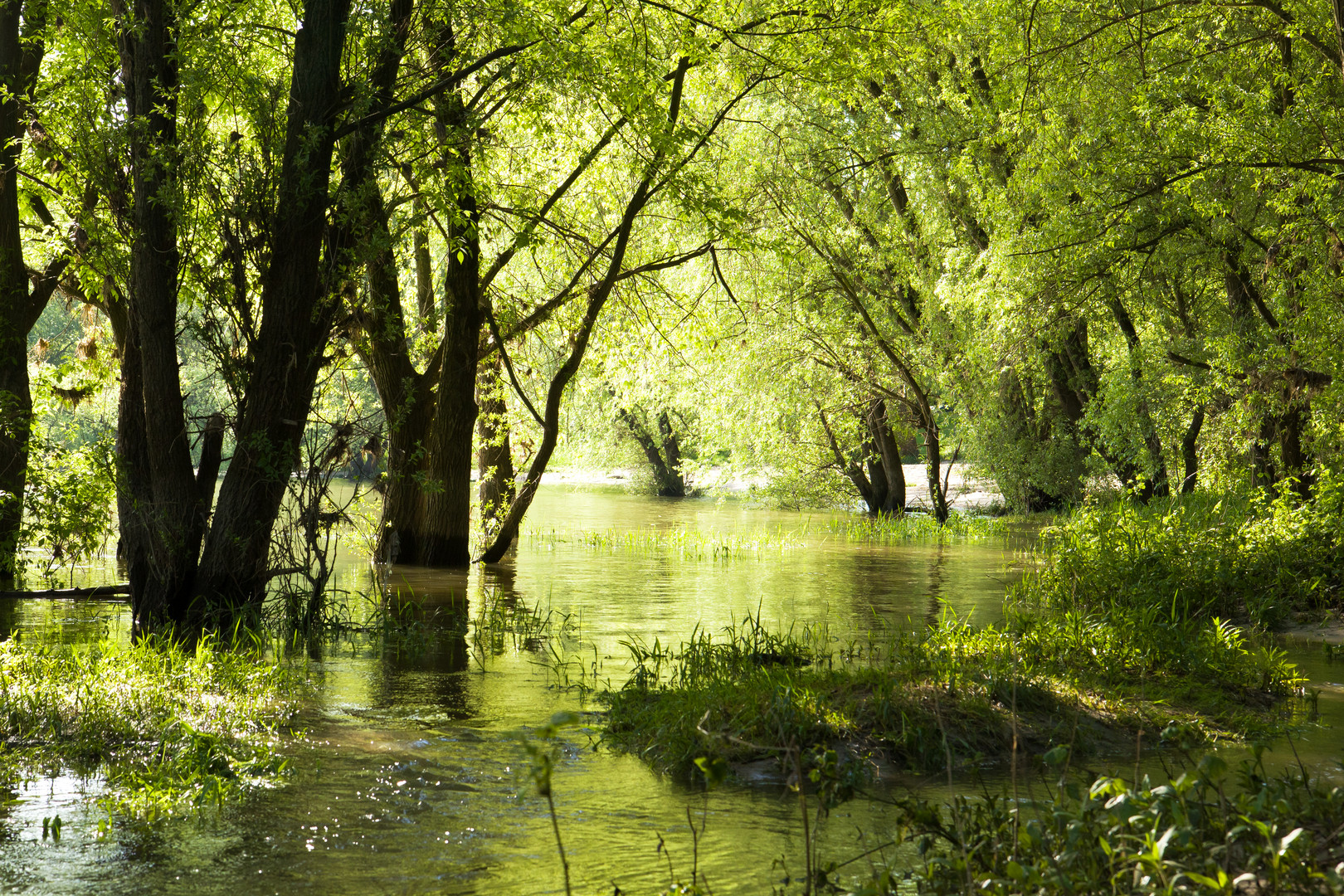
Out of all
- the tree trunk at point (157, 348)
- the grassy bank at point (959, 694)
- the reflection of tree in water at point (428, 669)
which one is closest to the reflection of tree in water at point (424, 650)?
the reflection of tree in water at point (428, 669)

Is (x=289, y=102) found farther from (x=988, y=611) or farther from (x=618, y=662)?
(x=988, y=611)

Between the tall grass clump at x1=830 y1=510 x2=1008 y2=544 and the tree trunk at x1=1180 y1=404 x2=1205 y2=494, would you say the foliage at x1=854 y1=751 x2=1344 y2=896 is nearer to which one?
the tree trunk at x1=1180 y1=404 x2=1205 y2=494

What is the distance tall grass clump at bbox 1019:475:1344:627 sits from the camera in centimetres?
1113

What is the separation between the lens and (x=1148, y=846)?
11.0 feet

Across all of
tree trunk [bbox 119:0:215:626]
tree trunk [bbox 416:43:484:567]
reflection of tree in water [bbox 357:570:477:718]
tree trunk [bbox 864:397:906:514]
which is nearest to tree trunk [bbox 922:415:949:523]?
tree trunk [bbox 864:397:906:514]

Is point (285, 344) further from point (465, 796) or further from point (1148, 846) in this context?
point (1148, 846)

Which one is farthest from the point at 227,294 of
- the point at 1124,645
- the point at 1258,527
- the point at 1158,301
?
the point at 1158,301

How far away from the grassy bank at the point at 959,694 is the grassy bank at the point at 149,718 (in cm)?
225

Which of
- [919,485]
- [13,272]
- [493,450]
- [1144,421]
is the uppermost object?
[13,272]

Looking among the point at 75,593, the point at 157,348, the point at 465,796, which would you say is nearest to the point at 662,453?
the point at 75,593

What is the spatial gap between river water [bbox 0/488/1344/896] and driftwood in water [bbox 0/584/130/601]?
26 centimetres

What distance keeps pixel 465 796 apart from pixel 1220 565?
8.92 m

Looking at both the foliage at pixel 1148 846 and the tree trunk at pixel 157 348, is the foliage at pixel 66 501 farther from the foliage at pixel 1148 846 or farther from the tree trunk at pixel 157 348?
the foliage at pixel 1148 846

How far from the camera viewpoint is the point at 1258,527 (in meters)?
12.2
